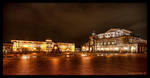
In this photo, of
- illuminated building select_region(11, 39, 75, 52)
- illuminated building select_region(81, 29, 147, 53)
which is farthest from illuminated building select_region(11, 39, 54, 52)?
illuminated building select_region(81, 29, 147, 53)

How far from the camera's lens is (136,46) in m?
65.8

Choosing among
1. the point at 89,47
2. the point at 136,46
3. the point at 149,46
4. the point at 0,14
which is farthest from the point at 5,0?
the point at 89,47

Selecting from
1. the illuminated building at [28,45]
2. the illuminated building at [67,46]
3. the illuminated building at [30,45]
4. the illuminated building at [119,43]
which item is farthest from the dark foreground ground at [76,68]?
the illuminated building at [67,46]

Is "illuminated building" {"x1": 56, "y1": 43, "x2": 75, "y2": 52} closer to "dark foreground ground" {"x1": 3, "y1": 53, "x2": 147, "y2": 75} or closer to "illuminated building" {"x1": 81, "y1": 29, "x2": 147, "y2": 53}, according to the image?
"illuminated building" {"x1": 81, "y1": 29, "x2": 147, "y2": 53}

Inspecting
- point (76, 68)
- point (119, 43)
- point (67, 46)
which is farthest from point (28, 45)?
point (76, 68)

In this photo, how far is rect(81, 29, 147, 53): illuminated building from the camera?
2641 inches

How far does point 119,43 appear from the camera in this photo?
79.8 metres

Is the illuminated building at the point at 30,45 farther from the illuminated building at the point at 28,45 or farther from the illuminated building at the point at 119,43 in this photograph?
the illuminated building at the point at 119,43

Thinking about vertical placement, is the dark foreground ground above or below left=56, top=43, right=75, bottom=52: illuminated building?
above

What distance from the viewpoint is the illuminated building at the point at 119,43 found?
6709 centimetres

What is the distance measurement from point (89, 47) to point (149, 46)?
106m

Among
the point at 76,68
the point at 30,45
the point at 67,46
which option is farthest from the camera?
the point at 67,46

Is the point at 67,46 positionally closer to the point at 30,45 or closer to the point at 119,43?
the point at 30,45

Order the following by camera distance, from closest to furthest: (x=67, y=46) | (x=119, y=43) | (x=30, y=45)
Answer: (x=119, y=43) < (x=30, y=45) < (x=67, y=46)
